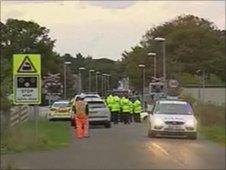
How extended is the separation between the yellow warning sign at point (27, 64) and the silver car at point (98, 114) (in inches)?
567

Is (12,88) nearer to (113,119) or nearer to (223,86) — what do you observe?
(223,86)

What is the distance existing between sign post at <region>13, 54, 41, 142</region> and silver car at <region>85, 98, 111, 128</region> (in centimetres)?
1417

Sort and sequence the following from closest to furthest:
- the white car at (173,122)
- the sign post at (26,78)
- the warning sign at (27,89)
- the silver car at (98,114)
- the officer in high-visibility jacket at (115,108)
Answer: the sign post at (26,78)
the warning sign at (27,89)
the white car at (173,122)
the silver car at (98,114)
the officer in high-visibility jacket at (115,108)

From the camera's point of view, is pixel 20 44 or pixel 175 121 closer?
pixel 175 121

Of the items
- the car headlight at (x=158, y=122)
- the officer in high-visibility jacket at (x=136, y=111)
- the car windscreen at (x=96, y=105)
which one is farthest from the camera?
the officer in high-visibility jacket at (x=136, y=111)

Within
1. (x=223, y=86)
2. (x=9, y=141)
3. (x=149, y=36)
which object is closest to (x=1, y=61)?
(x=9, y=141)

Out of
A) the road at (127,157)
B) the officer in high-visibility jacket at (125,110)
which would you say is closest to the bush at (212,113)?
the road at (127,157)

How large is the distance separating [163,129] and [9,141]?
6.82 m

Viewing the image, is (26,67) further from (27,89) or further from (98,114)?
(98,114)

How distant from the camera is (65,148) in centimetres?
2020

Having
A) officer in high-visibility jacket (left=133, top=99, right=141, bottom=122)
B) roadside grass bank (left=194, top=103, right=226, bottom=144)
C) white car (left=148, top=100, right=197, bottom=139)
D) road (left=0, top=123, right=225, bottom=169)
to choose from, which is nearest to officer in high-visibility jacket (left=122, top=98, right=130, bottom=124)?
officer in high-visibility jacket (left=133, top=99, right=141, bottom=122)

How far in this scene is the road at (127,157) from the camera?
14.8 metres

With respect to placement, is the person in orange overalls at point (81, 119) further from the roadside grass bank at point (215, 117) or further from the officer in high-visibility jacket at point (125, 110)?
the officer in high-visibility jacket at point (125, 110)

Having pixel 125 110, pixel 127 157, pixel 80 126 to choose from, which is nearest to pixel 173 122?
pixel 80 126
